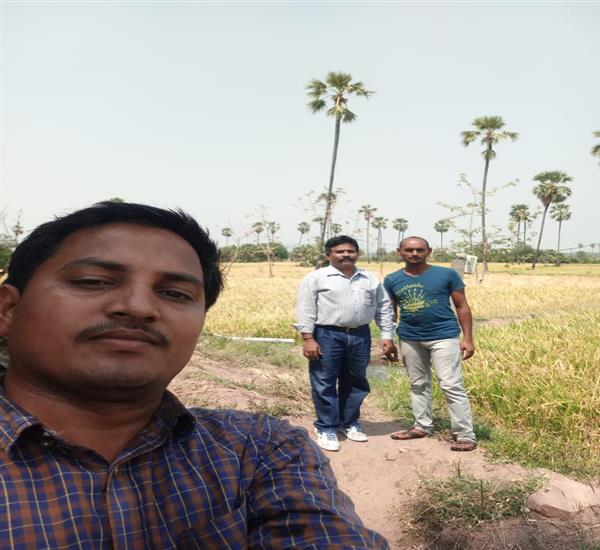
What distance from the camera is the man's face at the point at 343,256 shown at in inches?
183

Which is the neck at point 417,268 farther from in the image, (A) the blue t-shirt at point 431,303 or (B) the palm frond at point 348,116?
(B) the palm frond at point 348,116

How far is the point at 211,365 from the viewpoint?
24.1ft

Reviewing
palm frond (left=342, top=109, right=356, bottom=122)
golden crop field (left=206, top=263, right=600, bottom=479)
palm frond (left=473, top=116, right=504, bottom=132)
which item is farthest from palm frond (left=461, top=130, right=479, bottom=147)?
golden crop field (left=206, top=263, right=600, bottom=479)

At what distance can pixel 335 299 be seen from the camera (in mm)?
4625

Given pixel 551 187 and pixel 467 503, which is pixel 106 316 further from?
pixel 551 187

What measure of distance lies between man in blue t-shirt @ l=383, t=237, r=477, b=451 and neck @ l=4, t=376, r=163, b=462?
3.53 m

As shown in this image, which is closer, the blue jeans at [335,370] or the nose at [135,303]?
the nose at [135,303]

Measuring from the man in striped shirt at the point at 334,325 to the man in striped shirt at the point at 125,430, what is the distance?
10.3 ft

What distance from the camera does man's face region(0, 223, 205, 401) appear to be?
4.18 ft

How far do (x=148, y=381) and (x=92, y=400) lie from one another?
15 centimetres

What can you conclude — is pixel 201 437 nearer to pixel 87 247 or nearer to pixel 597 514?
pixel 87 247

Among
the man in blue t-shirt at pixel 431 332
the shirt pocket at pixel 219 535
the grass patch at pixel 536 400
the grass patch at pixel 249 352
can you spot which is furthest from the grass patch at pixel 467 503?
the grass patch at pixel 249 352

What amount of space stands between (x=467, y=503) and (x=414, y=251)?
2.20 m

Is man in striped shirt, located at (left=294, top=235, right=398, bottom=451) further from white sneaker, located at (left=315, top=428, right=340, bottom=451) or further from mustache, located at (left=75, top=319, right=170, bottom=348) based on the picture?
mustache, located at (left=75, top=319, right=170, bottom=348)
